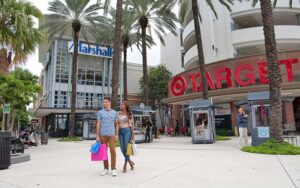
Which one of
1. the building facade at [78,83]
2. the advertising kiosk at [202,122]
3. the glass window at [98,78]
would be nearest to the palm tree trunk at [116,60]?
the advertising kiosk at [202,122]

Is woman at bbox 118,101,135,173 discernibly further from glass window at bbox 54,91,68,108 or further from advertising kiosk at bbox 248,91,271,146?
glass window at bbox 54,91,68,108

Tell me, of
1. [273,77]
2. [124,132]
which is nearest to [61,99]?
[273,77]

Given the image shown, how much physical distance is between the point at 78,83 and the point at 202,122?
2853cm

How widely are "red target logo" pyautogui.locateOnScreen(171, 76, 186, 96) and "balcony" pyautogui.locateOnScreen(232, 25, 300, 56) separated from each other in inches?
245

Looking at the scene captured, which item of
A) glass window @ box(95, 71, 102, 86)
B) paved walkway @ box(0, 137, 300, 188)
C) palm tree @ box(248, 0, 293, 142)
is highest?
glass window @ box(95, 71, 102, 86)

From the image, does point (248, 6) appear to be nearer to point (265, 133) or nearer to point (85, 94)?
point (265, 133)

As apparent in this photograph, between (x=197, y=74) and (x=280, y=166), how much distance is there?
66.8 ft

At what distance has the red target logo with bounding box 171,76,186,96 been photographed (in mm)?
28942

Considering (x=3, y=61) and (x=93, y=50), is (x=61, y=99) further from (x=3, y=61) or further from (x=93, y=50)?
(x=3, y=61)

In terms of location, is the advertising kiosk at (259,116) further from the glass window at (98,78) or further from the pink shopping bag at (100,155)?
the glass window at (98,78)

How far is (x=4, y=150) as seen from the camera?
27.7ft

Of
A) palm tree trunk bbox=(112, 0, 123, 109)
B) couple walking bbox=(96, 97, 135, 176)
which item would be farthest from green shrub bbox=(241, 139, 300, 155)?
palm tree trunk bbox=(112, 0, 123, 109)

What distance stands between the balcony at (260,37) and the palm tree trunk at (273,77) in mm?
15657

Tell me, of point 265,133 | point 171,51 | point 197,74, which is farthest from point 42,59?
point 265,133
